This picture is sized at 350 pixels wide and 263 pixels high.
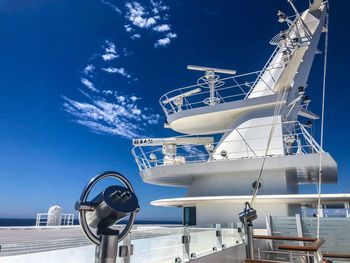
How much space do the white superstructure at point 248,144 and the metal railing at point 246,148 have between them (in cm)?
3

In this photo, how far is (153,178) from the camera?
10609 millimetres

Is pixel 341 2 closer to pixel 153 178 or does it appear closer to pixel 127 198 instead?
pixel 153 178

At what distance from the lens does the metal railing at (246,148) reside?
8344 millimetres

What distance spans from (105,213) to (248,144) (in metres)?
8.46

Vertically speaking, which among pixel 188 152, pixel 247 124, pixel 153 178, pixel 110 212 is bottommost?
pixel 110 212

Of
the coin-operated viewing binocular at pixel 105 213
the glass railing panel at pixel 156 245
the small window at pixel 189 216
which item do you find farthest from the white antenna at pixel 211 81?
the coin-operated viewing binocular at pixel 105 213

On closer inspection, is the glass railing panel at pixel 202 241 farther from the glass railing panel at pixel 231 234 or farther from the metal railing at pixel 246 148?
the metal railing at pixel 246 148

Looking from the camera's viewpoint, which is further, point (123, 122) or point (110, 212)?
point (123, 122)

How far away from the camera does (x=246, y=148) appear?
899 centimetres

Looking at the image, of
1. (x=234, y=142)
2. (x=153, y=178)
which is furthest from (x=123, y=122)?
(x=234, y=142)

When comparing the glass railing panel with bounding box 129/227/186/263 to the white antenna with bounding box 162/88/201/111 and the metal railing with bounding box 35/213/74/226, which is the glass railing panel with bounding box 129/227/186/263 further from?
the white antenna with bounding box 162/88/201/111

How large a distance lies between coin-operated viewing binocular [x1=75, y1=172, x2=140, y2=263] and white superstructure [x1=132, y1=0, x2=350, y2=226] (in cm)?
712

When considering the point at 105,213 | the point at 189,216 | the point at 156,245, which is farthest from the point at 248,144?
the point at 105,213

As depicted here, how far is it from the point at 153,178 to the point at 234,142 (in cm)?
355
